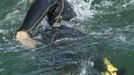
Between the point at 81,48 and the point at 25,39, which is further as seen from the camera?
the point at 81,48

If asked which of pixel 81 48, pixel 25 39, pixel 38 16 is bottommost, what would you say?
pixel 81 48

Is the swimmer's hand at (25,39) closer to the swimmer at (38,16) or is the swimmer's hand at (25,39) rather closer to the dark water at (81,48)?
the swimmer at (38,16)

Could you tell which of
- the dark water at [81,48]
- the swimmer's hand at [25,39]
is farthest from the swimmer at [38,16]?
the dark water at [81,48]

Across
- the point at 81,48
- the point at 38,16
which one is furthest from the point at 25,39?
the point at 81,48

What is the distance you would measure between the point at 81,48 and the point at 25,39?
94 centimetres

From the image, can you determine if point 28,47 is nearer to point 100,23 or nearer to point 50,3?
point 50,3

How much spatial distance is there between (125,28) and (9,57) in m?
2.13

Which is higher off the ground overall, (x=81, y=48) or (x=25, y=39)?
(x=25, y=39)

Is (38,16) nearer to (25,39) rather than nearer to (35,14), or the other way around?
(35,14)

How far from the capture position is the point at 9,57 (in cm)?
737

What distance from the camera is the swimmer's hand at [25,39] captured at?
6730 mm

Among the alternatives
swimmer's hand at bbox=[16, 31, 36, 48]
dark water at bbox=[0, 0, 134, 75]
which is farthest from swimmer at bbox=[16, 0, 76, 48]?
dark water at bbox=[0, 0, 134, 75]

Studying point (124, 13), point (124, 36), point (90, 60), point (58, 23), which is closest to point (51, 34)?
point (58, 23)

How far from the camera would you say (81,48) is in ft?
23.6
